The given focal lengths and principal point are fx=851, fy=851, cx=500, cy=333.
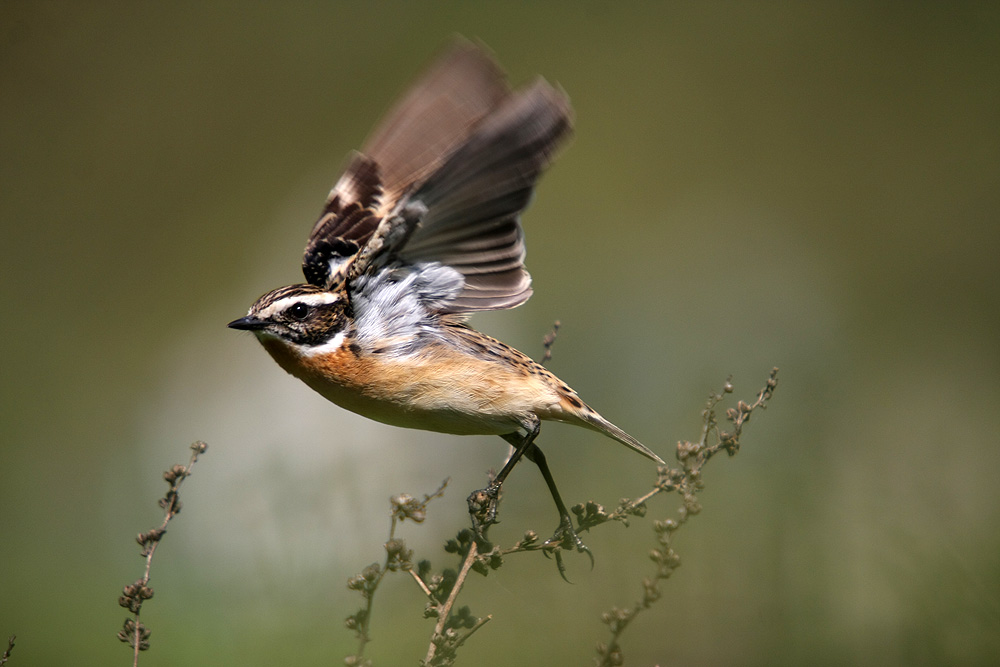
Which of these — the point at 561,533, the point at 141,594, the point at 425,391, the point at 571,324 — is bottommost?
the point at 141,594

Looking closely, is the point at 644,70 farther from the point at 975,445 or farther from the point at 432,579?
the point at 432,579

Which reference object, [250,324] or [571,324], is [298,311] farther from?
[571,324]

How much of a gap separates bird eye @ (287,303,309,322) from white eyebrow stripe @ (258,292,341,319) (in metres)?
0.02

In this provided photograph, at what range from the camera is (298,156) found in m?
10.6

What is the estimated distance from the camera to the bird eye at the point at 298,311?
323 centimetres

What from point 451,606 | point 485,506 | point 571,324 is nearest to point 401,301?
point 485,506

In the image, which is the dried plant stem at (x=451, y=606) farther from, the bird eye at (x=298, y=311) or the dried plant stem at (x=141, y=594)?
the bird eye at (x=298, y=311)

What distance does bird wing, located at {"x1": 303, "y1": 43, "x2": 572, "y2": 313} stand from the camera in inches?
108

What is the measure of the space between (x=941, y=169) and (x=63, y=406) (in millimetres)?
9225

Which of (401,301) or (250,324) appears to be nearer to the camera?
(250,324)

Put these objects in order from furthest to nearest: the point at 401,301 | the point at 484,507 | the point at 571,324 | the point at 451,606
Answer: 1. the point at 571,324
2. the point at 401,301
3. the point at 484,507
4. the point at 451,606

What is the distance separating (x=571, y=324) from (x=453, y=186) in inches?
171

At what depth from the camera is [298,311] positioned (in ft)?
10.6

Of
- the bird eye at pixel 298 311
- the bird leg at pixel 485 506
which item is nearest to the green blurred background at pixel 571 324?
the bird leg at pixel 485 506
